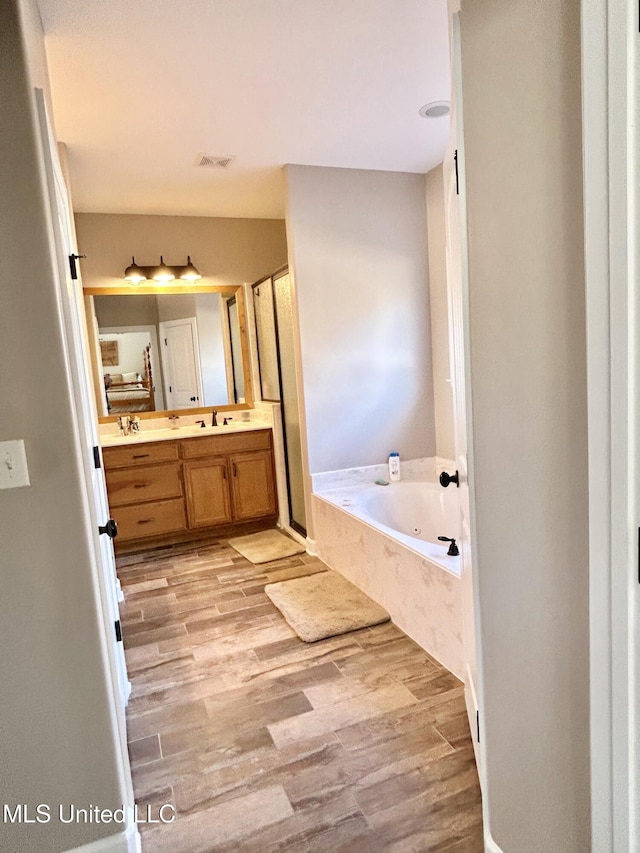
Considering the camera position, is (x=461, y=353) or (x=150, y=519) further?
(x=150, y=519)

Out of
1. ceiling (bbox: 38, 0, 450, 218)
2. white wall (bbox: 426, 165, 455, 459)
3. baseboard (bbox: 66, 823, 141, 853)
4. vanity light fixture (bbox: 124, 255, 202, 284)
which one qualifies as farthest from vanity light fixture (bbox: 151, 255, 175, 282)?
baseboard (bbox: 66, 823, 141, 853)

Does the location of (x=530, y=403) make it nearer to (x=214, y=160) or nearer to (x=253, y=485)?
(x=214, y=160)

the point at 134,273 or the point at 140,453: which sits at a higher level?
the point at 134,273

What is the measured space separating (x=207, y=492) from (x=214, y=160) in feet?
7.70

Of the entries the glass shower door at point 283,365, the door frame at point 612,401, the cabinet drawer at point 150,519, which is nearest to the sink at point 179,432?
the glass shower door at point 283,365

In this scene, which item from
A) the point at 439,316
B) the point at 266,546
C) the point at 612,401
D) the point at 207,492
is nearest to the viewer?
the point at 612,401

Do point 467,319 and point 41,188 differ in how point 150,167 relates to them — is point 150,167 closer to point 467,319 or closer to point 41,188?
point 41,188

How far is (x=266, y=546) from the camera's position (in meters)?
3.97

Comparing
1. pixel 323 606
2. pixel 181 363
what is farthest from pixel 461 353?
pixel 181 363

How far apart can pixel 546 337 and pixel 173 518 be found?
3498 mm

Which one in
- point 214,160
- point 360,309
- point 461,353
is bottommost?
point 461,353

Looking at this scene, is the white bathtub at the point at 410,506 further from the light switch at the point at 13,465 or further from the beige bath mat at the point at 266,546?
the light switch at the point at 13,465

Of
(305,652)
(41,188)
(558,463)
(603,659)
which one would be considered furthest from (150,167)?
(603,659)

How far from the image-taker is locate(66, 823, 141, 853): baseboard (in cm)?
141
